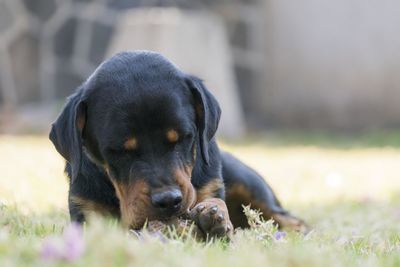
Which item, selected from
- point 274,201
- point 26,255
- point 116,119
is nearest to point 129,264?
point 26,255

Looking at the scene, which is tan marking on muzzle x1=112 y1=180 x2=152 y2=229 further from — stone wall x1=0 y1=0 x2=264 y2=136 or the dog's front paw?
stone wall x1=0 y1=0 x2=264 y2=136

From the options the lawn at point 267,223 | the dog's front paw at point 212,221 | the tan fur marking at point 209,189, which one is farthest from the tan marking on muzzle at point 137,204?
the tan fur marking at point 209,189

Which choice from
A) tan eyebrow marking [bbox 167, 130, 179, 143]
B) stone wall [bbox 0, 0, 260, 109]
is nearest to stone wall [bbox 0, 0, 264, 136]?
stone wall [bbox 0, 0, 260, 109]

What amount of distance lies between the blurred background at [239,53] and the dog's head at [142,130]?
8.22 metres

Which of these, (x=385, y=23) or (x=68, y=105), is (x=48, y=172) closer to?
(x=68, y=105)

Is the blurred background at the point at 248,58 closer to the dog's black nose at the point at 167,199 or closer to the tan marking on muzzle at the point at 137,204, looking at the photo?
the tan marking on muzzle at the point at 137,204

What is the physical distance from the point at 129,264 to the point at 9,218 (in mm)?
1926

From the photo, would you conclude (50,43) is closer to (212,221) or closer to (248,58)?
(248,58)

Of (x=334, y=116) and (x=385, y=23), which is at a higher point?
(x=385, y=23)

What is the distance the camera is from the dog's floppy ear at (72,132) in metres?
4.36

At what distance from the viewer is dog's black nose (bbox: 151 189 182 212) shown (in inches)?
157

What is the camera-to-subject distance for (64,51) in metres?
14.3

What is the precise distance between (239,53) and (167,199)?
1090 cm

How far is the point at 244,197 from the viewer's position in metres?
5.34
